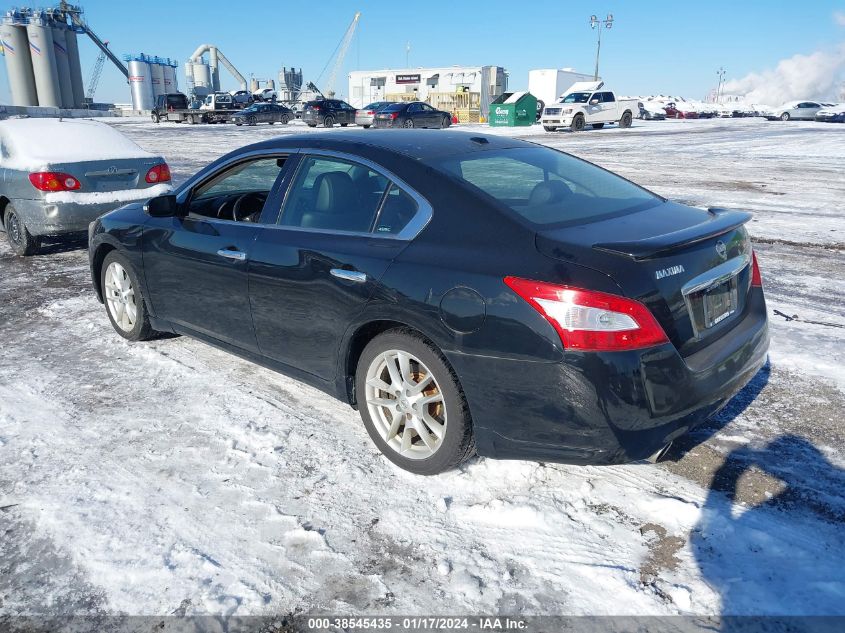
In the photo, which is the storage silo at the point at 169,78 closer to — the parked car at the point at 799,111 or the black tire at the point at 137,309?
the parked car at the point at 799,111

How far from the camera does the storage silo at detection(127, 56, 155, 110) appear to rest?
81750 mm

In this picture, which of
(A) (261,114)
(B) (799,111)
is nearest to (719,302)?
(A) (261,114)

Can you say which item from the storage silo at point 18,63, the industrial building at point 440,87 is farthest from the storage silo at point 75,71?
the industrial building at point 440,87

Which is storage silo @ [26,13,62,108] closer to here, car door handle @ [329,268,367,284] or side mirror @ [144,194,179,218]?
side mirror @ [144,194,179,218]

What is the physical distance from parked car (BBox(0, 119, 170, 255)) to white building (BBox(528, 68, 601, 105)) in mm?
52380

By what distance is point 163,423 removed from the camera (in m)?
3.85

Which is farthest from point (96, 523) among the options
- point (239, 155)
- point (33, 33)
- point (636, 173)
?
point (33, 33)

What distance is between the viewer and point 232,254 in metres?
3.96

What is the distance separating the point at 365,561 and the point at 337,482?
2.02ft

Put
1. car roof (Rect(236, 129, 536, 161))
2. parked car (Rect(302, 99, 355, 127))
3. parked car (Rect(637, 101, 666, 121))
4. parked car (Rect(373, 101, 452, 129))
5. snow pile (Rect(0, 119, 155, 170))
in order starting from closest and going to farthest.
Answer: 1. car roof (Rect(236, 129, 536, 161))
2. snow pile (Rect(0, 119, 155, 170))
3. parked car (Rect(373, 101, 452, 129))
4. parked car (Rect(302, 99, 355, 127))
5. parked car (Rect(637, 101, 666, 121))

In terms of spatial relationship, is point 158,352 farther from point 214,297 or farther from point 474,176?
point 474,176

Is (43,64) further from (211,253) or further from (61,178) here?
(211,253)

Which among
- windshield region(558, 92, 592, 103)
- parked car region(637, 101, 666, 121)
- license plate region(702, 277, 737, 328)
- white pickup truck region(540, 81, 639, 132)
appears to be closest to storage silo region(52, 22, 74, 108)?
parked car region(637, 101, 666, 121)

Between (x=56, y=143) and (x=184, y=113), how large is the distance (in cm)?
4096
